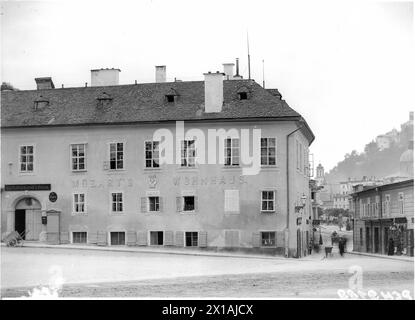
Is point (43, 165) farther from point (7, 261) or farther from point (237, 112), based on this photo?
point (237, 112)

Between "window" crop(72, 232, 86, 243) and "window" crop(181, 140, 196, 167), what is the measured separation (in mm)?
4736

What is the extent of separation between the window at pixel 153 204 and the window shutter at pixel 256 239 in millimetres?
3505

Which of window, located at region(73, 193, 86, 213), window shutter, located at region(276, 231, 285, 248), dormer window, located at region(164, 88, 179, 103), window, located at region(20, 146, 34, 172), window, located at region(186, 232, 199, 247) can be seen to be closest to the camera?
window, located at region(186, 232, 199, 247)

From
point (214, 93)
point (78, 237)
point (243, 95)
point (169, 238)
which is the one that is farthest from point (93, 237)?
point (243, 95)

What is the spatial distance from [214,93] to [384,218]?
7.41m

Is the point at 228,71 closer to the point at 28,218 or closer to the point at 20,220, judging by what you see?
the point at 28,218

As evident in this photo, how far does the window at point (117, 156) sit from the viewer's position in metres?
25.7

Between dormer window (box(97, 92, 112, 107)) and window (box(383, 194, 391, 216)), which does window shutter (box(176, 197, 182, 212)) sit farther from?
window (box(383, 194, 391, 216))

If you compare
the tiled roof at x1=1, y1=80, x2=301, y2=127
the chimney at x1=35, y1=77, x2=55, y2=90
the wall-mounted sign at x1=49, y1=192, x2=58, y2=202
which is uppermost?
the chimney at x1=35, y1=77, x2=55, y2=90

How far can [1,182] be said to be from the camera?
1034 inches

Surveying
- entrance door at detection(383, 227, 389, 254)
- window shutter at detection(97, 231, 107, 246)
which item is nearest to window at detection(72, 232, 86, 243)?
window shutter at detection(97, 231, 107, 246)

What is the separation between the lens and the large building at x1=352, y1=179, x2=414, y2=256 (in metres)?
21.8

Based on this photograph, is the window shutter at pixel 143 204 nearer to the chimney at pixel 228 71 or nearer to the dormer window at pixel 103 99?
the dormer window at pixel 103 99

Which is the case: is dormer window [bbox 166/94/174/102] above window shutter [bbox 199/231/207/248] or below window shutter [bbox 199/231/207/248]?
above
